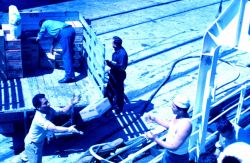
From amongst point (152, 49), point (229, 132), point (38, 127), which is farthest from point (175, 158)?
→ point (152, 49)

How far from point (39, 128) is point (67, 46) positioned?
2.82 metres

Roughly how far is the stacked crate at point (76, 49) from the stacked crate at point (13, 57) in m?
0.94

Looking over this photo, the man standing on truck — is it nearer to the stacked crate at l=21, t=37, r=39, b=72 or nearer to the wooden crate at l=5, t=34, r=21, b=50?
the stacked crate at l=21, t=37, r=39, b=72

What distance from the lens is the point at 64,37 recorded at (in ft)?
30.4

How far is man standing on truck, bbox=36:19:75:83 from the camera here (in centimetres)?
931

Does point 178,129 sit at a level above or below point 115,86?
above

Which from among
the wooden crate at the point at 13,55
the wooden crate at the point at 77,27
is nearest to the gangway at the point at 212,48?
the wooden crate at the point at 77,27

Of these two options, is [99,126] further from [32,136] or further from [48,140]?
[32,136]

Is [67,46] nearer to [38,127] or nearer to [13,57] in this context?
[13,57]

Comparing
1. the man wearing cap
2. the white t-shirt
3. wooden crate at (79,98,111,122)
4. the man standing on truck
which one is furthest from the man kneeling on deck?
the man standing on truck

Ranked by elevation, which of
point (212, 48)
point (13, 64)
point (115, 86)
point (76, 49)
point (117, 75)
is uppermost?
point (212, 48)

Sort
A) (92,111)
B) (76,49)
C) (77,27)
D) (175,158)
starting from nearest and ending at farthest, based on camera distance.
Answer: (175,158), (92,111), (77,27), (76,49)

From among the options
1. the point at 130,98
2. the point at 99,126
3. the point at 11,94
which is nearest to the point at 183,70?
the point at 130,98

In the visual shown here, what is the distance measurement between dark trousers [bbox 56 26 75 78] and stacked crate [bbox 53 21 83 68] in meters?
0.29
